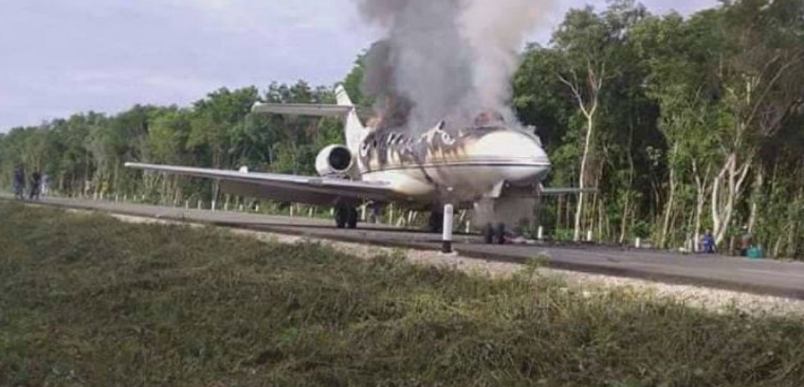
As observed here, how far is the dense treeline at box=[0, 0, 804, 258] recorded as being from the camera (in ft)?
106

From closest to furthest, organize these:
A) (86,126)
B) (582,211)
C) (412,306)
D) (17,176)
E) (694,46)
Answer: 1. (412,306)
2. (694,46)
3. (582,211)
4. (17,176)
5. (86,126)

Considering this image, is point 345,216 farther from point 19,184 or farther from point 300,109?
point 19,184

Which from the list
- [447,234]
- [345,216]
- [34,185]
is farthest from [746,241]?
[34,185]

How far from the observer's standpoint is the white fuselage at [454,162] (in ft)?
61.9

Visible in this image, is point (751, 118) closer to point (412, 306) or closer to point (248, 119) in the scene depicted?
point (412, 306)

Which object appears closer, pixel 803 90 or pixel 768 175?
pixel 803 90

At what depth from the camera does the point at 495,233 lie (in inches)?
739

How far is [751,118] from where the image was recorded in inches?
1288

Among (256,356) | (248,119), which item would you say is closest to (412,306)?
(256,356)

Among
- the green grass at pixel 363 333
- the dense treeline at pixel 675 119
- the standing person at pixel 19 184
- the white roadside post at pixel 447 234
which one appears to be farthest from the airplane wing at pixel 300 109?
the standing person at pixel 19 184

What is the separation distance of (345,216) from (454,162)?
26.2 ft

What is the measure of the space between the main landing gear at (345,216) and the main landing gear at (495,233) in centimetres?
996

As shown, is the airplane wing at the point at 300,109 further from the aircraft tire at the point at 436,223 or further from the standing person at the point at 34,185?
the standing person at the point at 34,185

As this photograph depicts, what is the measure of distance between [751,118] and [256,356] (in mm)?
28391
